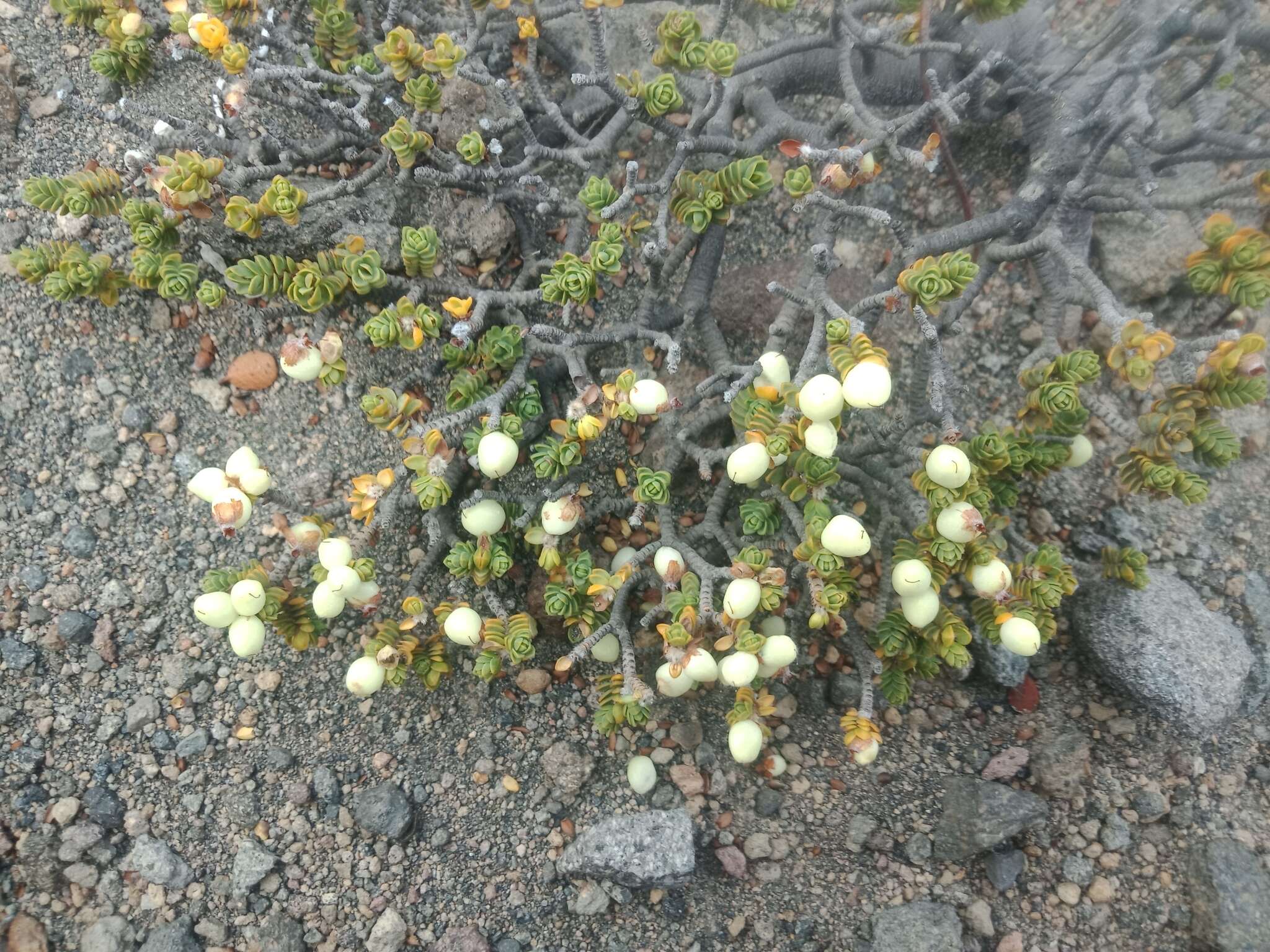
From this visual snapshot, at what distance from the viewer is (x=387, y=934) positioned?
1963mm

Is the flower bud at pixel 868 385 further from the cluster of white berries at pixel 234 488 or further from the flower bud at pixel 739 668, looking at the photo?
the cluster of white berries at pixel 234 488

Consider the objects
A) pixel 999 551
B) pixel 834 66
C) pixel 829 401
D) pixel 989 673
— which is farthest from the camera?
pixel 834 66

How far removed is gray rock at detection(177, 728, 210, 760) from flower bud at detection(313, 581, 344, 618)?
58 cm

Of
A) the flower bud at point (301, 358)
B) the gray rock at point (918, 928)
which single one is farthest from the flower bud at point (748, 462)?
the gray rock at point (918, 928)

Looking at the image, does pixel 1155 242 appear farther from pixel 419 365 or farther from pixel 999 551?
pixel 419 365

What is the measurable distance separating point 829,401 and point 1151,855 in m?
1.44

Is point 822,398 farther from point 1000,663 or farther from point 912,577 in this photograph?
point 1000,663

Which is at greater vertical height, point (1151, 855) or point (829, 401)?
point (829, 401)

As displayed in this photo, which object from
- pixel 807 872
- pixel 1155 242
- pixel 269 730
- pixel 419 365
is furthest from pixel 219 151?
pixel 1155 242

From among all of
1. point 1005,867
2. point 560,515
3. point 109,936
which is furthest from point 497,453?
point 1005,867

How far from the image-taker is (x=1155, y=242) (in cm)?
245

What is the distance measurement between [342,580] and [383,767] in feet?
2.00

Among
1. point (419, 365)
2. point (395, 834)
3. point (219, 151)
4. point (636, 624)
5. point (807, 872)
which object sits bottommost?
point (395, 834)

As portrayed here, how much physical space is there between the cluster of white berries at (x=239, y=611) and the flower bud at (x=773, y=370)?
112 cm
